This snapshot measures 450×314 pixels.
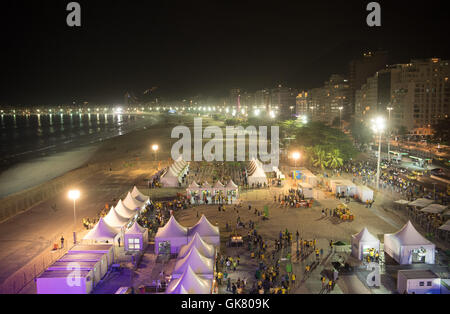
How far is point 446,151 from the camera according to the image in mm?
49719

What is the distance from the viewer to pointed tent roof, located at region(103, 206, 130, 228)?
1957cm

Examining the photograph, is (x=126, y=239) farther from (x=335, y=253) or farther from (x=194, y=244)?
(x=335, y=253)

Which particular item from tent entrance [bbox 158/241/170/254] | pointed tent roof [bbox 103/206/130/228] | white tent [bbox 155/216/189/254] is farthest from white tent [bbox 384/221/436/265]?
pointed tent roof [bbox 103/206/130/228]

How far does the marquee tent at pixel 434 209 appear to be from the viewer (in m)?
21.5

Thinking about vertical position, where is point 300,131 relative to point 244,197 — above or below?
above

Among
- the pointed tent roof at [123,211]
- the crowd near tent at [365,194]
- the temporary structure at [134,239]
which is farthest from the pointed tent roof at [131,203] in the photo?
the crowd near tent at [365,194]

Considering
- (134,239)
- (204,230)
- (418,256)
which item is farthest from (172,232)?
(418,256)

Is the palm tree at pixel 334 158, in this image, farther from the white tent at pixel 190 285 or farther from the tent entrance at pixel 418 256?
the white tent at pixel 190 285

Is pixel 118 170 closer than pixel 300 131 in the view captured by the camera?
Yes

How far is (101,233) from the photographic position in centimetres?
1802

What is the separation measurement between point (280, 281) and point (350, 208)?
1209 cm

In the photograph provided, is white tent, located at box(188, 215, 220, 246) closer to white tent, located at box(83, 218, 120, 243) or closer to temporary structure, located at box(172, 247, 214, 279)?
temporary structure, located at box(172, 247, 214, 279)

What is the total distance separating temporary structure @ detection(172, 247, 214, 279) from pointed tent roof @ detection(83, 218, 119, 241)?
5302 mm
